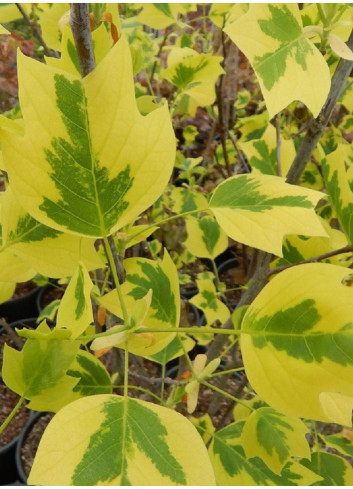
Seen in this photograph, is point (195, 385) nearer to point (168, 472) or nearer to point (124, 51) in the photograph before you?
point (168, 472)

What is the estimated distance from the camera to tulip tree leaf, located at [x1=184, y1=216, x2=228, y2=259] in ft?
3.79

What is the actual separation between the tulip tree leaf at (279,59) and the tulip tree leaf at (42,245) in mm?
262

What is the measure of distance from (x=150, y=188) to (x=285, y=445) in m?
0.41

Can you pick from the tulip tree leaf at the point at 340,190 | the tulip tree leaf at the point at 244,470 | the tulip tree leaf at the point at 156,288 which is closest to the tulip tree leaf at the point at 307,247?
the tulip tree leaf at the point at 340,190

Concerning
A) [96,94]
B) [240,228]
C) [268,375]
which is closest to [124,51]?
[96,94]

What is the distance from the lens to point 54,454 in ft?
1.18

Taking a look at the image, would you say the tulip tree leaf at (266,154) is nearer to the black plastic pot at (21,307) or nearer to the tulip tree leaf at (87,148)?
the tulip tree leaf at (87,148)

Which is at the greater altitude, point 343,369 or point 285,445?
point 343,369

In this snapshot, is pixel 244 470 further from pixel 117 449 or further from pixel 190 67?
pixel 190 67

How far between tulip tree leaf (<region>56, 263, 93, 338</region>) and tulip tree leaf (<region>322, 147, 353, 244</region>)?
1.19ft

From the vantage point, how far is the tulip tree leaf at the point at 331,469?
2.46 feet

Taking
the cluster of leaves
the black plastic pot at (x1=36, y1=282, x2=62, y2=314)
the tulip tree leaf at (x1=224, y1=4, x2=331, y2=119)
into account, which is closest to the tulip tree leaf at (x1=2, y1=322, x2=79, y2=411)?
the cluster of leaves

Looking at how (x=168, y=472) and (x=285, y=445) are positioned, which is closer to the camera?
(x=168, y=472)

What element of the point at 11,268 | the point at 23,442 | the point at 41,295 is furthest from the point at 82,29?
the point at 41,295
